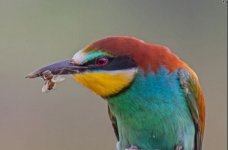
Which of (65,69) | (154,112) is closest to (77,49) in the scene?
(154,112)

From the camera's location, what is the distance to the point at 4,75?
493 cm

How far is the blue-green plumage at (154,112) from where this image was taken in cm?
312

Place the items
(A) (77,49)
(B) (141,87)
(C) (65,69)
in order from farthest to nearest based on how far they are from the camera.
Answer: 1. (A) (77,49)
2. (B) (141,87)
3. (C) (65,69)

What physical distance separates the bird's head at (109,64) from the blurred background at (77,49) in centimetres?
149

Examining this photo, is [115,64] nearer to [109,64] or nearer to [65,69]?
[109,64]

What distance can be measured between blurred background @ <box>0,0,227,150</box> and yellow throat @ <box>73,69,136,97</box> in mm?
1480

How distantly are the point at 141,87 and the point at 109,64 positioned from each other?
0.15 m

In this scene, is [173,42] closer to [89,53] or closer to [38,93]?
[38,93]

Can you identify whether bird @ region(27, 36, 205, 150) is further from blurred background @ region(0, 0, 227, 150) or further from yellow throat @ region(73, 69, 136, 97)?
blurred background @ region(0, 0, 227, 150)

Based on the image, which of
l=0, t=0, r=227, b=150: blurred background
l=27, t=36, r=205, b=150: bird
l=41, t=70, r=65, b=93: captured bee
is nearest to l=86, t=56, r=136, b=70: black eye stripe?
l=27, t=36, r=205, b=150: bird

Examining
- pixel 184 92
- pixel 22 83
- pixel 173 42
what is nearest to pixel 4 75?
pixel 22 83

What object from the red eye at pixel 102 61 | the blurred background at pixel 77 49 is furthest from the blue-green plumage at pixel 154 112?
the blurred background at pixel 77 49

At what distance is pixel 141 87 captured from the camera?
3107 mm

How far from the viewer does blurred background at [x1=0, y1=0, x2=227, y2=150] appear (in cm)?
469
